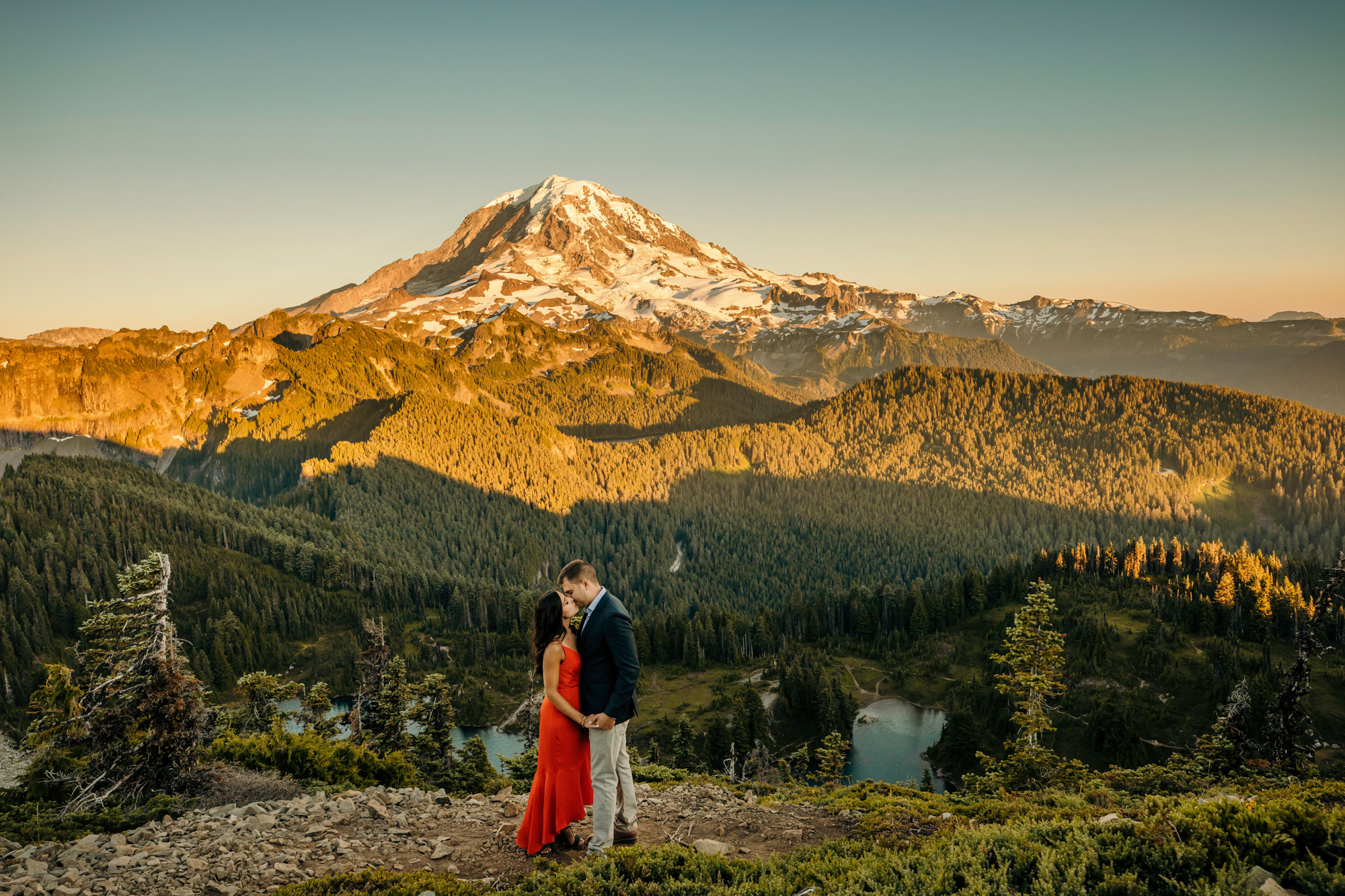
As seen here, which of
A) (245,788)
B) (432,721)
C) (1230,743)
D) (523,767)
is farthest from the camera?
(432,721)

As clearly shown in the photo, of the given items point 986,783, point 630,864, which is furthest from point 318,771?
point 986,783

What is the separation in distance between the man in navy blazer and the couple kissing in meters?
0.01

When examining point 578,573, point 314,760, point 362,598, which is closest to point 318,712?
point 314,760

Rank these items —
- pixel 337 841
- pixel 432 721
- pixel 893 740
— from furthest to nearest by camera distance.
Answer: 1. pixel 893 740
2. pixel 432 721
3. pixel 337 841

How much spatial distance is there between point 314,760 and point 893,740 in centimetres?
10104

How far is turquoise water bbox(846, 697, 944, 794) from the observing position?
94.8 meters

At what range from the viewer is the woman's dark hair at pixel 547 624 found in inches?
464

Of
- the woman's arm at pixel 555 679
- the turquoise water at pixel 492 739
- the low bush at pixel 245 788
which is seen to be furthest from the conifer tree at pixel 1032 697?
the turquoise water at pixel 492 739

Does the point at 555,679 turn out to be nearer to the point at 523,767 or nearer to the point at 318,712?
the point at 523,767

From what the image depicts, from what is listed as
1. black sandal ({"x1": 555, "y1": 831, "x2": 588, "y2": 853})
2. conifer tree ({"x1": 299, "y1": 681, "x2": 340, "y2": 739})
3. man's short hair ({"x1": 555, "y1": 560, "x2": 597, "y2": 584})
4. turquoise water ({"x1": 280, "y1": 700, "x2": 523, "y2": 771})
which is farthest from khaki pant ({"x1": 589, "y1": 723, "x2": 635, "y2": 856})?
turquoise water ({"x1": 280, "y1": 700, "x2": 523, "y2": 771})

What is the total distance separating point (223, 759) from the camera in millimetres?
24406

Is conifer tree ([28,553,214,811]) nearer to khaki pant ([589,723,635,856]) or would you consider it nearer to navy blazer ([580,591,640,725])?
khaki pant ([589,723,635,856])

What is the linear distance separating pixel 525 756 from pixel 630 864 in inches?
916

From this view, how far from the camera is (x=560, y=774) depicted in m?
12.5
